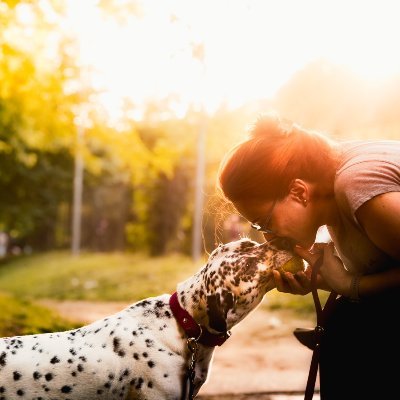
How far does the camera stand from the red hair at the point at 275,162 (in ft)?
10.4

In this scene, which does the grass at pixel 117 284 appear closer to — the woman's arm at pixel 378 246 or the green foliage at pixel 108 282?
the green foliage at pixel 108 282

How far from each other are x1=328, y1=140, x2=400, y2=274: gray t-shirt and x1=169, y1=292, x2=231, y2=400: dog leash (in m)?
0.80

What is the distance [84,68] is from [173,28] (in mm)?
3464

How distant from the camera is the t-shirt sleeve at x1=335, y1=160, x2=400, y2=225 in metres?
2.77

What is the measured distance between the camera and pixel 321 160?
124 inches

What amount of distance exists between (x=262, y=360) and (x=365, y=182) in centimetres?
396

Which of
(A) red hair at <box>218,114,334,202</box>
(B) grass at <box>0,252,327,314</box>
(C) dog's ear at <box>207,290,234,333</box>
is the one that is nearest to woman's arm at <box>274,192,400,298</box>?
(C) dog's ear at <box>207,290,234,333</box>

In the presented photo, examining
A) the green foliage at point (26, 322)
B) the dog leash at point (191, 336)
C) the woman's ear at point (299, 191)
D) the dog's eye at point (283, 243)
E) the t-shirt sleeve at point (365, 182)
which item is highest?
the t-shirt sleeve at point (365, 182)

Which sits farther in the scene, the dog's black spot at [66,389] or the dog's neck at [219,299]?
the dog's neck at [219,299]

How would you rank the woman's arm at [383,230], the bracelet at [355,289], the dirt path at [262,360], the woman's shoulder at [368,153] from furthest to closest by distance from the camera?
the dirt path at [262,360]
the bracelet at [355,289]
the woman's shoulder at [368,153]
the woman's arm at [383,230]

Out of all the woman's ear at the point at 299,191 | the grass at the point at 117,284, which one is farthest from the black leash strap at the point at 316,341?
the grass at the point at 117,284

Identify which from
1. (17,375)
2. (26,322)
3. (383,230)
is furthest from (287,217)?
(26,322)

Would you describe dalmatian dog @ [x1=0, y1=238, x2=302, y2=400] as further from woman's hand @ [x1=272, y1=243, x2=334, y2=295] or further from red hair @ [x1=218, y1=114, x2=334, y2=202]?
red hair @ [x1=218, y1=114, x2=334, y2=202]

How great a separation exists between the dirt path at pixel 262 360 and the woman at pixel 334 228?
1807 millimetres
